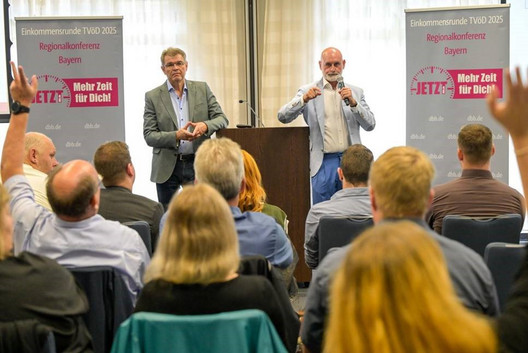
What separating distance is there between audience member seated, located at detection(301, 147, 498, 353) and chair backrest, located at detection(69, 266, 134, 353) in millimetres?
692

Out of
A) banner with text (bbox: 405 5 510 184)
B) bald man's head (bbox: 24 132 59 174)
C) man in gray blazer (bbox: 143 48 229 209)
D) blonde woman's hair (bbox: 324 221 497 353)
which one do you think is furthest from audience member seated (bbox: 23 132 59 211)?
banner with text (bbox: 405 5 510 184)

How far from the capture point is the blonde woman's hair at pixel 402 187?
6.86 ft

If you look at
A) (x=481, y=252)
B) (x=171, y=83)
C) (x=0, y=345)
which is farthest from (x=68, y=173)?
(x=171, y=83)

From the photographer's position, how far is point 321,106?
19.2 feet

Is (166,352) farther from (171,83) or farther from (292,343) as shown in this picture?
(171,83)

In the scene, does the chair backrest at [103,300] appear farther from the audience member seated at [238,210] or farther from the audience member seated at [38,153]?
the audience member seated at [38,153]

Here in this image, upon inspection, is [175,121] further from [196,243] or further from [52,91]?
[196,243]

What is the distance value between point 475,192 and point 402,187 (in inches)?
73.0

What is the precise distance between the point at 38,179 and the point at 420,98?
3759mm

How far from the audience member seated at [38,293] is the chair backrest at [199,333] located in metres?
0.25

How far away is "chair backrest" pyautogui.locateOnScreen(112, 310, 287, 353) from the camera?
1.85m

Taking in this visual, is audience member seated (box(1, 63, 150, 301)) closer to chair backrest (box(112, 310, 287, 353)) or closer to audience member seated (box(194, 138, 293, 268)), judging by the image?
audience member seated (box(194, 138, 293, 268))

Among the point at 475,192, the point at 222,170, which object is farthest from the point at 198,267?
the point at 475,192

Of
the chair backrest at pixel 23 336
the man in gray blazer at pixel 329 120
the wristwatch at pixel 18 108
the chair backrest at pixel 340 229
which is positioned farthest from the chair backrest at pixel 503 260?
the man in gray blazer at pixel 329 120
